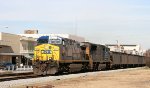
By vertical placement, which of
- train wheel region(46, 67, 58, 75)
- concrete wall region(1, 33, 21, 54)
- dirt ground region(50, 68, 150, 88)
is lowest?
dirt ground region(50, 68, 150, 88)

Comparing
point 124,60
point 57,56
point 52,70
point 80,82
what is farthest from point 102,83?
point 124,60

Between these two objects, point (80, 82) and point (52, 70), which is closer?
point (80, 82)

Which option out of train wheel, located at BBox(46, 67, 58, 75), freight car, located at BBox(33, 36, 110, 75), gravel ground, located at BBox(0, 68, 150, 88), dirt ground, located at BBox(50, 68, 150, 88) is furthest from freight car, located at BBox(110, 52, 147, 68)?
gravel ground, located at BBox(0, 68, 150, 88)

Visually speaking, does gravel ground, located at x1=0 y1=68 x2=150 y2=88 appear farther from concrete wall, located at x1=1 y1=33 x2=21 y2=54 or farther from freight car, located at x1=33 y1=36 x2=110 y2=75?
concrete wall, located at x1=1 y1=33 x2=21 y2=54

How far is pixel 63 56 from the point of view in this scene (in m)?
37.1

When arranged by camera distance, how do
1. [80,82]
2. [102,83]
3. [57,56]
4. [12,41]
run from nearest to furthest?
1. [102,83]
2. [80,82]
3. [57,56]
4. [12,41]

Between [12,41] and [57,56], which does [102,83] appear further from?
[12,41]

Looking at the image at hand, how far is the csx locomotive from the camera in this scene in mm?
35406

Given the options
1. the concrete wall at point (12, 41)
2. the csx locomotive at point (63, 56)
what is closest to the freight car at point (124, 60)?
the csx locomotive at point (63, 56)

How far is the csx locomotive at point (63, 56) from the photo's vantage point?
35.4 m

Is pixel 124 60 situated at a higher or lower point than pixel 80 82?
higher

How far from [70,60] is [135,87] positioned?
16.2 m

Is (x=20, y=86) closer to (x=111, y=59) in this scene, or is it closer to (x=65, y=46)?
(x=65, y=46)

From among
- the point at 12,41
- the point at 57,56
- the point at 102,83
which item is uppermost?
the point at 12,41
